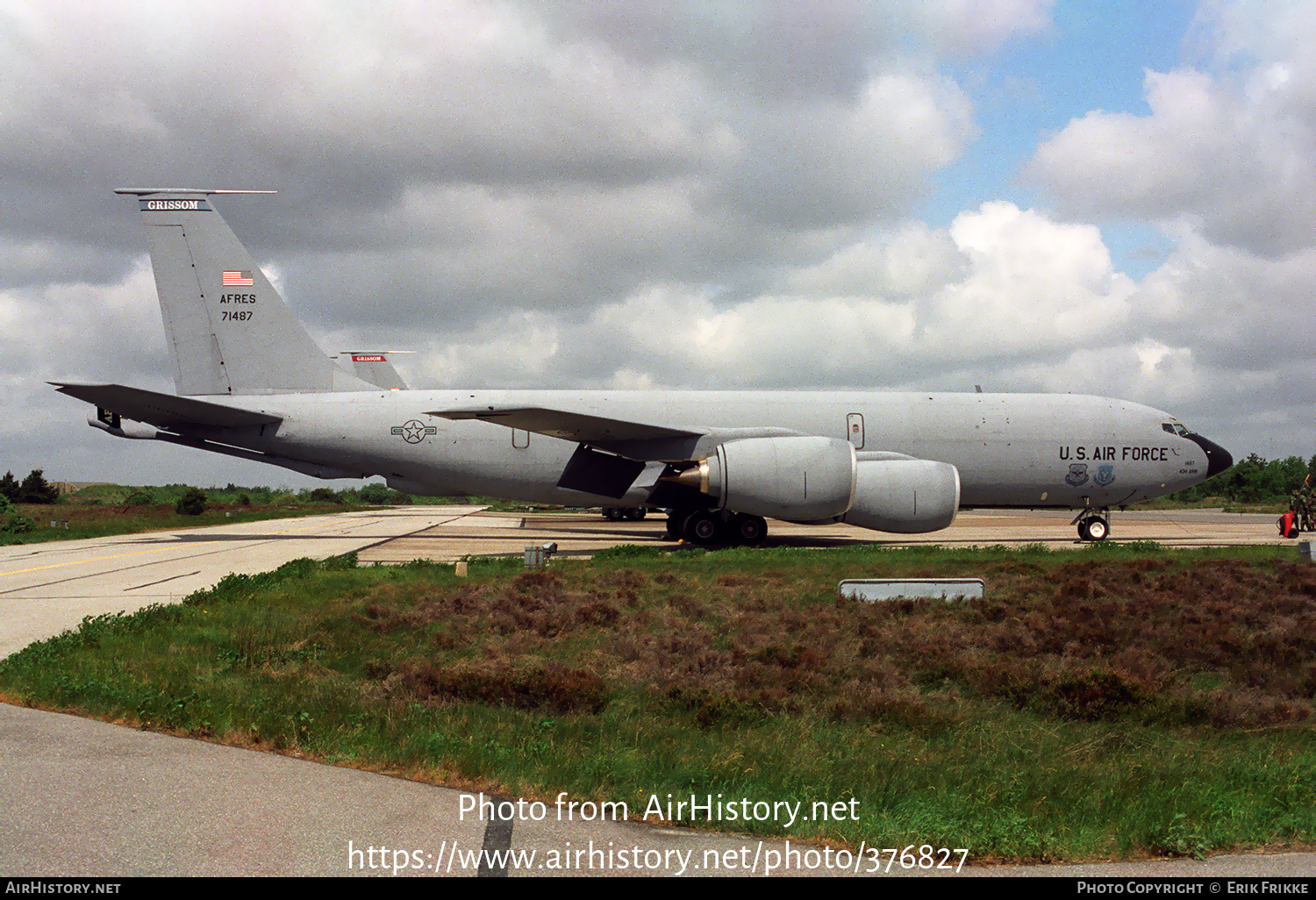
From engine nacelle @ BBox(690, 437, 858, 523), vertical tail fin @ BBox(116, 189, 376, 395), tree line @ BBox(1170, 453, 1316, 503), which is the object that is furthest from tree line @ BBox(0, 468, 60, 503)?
tree line @ BBox(1170, 453, 1316, 503)

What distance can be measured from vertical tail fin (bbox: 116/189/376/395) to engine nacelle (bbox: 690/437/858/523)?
12160 mm

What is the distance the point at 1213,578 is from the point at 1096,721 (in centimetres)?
825

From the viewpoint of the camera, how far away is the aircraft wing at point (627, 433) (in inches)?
734

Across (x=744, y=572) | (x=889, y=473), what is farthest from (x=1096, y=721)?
(x=889, y=473)

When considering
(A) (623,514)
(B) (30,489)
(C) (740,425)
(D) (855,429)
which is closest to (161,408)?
(C) (740,425)

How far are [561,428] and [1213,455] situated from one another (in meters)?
17.7

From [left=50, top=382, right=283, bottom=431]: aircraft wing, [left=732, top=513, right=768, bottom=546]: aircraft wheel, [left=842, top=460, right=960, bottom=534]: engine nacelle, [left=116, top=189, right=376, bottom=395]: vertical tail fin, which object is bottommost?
[left=732, top=513, right=768, bottom=546]: aircraft wheel

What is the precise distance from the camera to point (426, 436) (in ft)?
71.5

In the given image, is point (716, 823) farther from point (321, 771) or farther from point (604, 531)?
point (604, 531)

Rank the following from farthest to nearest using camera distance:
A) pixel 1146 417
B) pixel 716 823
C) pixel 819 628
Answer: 1. pixel 1146 417
2. pixel 819 628
3. pixel 716 823

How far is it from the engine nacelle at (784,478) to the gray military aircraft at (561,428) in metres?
0.88

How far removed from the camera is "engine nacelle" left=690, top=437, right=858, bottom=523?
1806 centimetres

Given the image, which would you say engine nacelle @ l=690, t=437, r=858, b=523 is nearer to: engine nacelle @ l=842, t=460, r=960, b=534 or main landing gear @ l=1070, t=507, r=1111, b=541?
engine nacelle @ l=842, t=460, r=960, b=534

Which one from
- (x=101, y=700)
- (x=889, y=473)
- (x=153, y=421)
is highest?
(x=153, y=421)
